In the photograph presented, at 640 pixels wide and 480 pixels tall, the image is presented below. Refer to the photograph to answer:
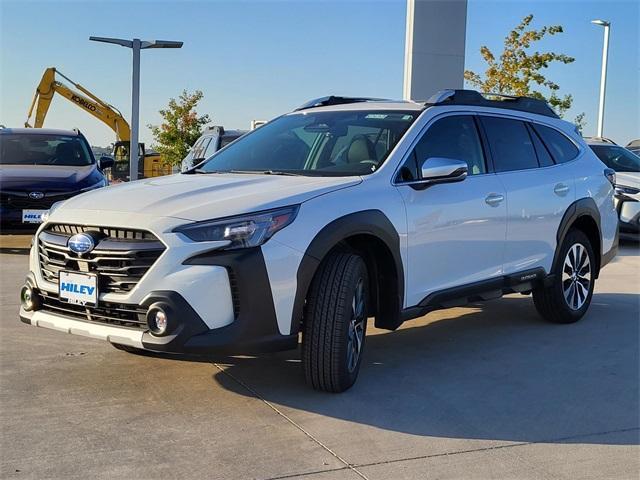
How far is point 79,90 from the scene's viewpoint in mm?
30812

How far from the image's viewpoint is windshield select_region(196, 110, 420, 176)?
4746mm

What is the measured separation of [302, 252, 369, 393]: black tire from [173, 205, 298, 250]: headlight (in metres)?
0.43

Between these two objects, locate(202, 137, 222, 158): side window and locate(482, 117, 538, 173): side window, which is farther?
locate(202, 137, 222, 158): side window

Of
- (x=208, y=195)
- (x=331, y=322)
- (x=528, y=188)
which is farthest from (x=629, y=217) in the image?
(x=208, y=195)

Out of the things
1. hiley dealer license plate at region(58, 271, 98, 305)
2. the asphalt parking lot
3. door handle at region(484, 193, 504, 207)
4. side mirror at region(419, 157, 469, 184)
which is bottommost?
the asphalt parking lot

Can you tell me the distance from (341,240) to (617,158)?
10081mm

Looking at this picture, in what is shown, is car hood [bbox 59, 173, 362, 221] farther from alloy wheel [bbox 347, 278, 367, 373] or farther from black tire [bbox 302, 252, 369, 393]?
alloy wheel [bbox 347, 278, 367, 373]

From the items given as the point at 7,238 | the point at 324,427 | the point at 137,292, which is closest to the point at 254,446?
the point at 324,427

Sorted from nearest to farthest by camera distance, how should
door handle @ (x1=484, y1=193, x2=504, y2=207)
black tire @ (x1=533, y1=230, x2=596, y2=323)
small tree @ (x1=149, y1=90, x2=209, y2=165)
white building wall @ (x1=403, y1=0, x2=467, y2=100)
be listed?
door handle @ (x1=484, y1=193, x2=504, y2=207) → black tire @ (x1=533, y1=230, x2=596, y2=323) → white building wall @ (x1=403, y1=0, x2=467, y2=100) → small tree @ (x1=149, y1=90, x2=209, y2=165)

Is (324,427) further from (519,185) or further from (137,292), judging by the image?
(519,185)

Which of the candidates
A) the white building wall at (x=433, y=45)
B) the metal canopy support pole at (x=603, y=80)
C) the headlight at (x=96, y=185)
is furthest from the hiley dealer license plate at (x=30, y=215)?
the metal canopy support pole at (x=603, y=80)

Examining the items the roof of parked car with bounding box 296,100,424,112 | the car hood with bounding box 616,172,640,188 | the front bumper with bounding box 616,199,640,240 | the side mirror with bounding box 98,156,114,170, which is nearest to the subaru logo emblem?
the roof of parked car with bounding box 296,100,424,112

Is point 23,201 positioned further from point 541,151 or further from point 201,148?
point 541,151

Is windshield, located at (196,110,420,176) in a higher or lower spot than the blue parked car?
higher
